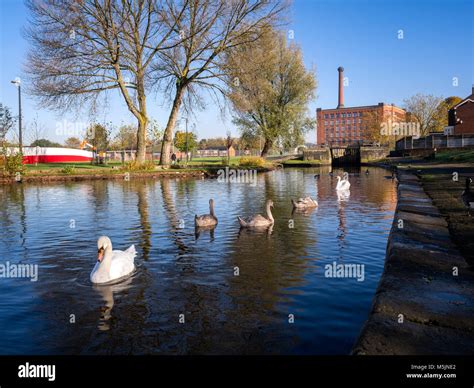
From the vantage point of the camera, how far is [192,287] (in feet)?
24.3

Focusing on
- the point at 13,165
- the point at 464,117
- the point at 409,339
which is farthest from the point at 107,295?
the point at 464,117

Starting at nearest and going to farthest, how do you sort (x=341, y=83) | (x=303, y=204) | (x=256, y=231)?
(x=256, y=231), (x=303, y=204), (x=341, y=83)

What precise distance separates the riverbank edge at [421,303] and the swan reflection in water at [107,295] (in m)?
3.51

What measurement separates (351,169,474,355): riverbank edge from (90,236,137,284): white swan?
4.53 m

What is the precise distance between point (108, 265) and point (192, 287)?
1.59 meters

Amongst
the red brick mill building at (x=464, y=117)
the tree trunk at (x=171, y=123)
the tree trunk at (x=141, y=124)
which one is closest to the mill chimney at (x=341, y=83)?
the red brick mill building at (x=464, y=117)

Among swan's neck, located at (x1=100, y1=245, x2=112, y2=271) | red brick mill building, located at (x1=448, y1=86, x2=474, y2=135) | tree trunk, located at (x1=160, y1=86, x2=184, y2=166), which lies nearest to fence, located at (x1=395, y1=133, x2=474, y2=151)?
red brick mill building, located at (x1=448, y1=86, x2=474, y2=135)

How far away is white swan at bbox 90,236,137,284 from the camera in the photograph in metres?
7.58

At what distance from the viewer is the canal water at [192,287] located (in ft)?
17.7

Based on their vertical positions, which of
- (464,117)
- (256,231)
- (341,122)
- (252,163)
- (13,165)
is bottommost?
(256,231)

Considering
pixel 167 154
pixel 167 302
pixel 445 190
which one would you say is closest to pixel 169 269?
pixel 167 302

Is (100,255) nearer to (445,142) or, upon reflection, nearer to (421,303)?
(421,303)

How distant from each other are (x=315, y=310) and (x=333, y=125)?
162 meters

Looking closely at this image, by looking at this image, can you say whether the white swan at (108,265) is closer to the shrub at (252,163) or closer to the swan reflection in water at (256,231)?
the swan reflection in water at (256,231)
